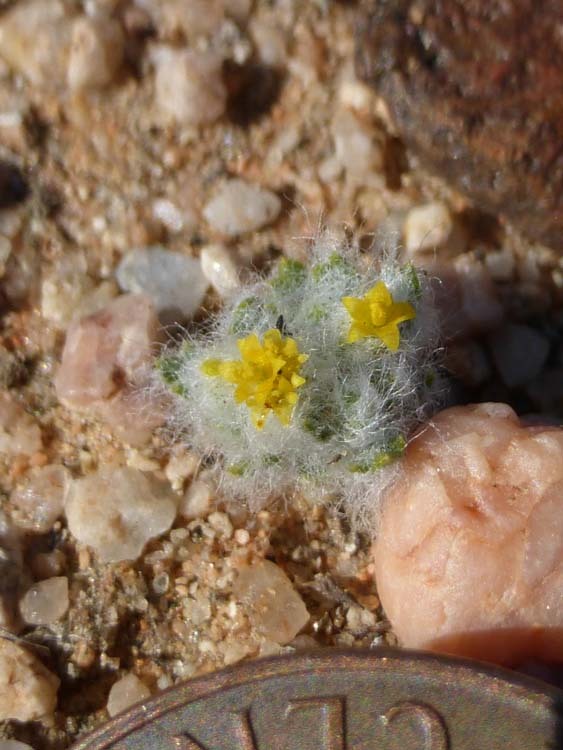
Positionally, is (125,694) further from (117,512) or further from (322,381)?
(322,381)

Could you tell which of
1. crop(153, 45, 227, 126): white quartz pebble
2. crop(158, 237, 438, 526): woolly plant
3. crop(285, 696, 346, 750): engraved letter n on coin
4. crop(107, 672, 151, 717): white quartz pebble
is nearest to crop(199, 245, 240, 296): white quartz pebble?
crop(158, 237, 438, 526): woolly plant

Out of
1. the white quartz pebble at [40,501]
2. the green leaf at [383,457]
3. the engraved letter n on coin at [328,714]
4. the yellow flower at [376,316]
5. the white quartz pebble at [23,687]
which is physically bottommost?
the engraved letter n on coin at [328,714]

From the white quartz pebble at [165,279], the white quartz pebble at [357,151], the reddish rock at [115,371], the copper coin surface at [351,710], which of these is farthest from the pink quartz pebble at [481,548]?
the white quartz pebble at [357,151]

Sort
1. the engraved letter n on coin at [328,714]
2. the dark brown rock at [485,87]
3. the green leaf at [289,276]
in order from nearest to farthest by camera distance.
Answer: the engraved letter n on coin at [328,714] → the green leaf at [289,276] → the dark brown rock at [485,87]

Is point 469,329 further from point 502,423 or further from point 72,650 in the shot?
point 72,650

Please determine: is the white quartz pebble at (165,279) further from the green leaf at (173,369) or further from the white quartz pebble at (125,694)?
the white quartz pebble at (125,694)
